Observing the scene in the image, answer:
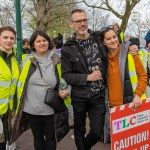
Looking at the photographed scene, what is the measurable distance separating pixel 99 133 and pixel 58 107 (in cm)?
64

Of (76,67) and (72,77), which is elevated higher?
(76,67)

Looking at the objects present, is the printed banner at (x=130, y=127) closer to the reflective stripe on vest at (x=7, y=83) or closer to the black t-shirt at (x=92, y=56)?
the black t-shirt at (x=92, y=56)

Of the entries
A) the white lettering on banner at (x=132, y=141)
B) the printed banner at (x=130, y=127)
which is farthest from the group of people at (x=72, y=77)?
the white lettering on banner at (x=132, y=141)

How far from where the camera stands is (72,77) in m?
3.68

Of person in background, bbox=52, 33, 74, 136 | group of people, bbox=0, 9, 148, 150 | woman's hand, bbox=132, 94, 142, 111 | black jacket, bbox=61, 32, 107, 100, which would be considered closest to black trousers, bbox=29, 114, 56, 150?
group of people, bbox=0, 9, 148, 150

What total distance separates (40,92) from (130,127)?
115cm

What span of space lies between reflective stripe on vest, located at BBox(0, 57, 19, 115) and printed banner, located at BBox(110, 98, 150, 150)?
1.27 meters

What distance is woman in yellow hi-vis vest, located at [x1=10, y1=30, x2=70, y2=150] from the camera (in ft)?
12.1

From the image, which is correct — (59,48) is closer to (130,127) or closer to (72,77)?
(72,77)

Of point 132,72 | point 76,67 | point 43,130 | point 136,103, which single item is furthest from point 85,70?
point 43,130

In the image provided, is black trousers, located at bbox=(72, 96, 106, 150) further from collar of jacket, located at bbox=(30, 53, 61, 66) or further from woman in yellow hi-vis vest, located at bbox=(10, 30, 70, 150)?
collar of jacket, located at bbox=(30, 53, 61, 66)

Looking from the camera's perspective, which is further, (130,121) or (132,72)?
(132,72)

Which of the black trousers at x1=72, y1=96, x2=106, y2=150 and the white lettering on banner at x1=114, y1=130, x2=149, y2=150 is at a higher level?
the black trousers at x1=72, y1=96, x2=106, y2=150

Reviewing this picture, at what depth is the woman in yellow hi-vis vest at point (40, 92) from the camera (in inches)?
146
